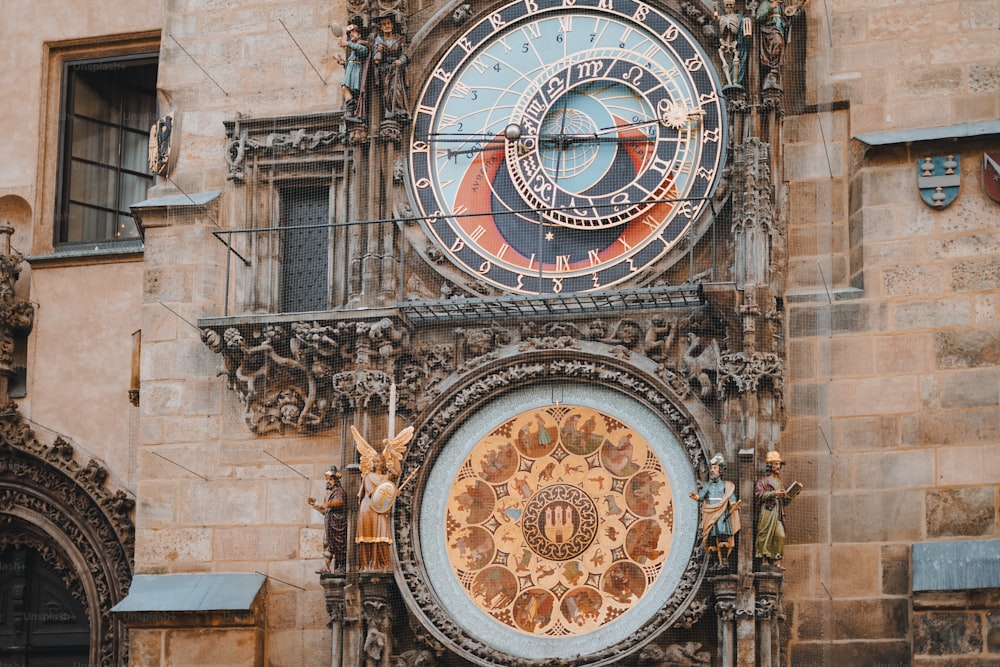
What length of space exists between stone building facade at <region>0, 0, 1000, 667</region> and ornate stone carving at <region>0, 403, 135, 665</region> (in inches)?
43.4

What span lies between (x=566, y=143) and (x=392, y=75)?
135 cm

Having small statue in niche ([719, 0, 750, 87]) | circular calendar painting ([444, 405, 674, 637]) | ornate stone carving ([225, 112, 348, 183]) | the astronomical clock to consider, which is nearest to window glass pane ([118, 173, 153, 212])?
ornate stone carving ([225, 112, 348, 183])

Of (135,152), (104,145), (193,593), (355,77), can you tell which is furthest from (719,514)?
(104,145)

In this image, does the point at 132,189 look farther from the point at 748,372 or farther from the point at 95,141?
the point at 748,372

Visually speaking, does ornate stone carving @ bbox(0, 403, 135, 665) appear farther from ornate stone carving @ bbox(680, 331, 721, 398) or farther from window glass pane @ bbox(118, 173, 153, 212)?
ornate stone carving @ bbox(680, 331, 721, 398)

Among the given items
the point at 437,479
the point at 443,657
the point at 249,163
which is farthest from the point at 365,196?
the point at 443,657

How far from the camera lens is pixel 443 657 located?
1620 cm

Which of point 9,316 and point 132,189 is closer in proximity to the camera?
point 9,316

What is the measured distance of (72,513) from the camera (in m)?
19.1

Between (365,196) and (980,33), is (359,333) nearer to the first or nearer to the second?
(365,196)

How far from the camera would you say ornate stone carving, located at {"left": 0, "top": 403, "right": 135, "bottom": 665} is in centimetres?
1880

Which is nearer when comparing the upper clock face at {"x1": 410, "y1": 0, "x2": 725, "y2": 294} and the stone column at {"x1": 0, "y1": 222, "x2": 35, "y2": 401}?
the upper clock face at {"x1": 410, "y1": 0, "x2": 725, "y2": 294}

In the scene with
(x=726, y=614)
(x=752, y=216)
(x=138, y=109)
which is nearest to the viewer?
(x=726, y=614)

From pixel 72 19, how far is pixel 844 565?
8225 millimetres
